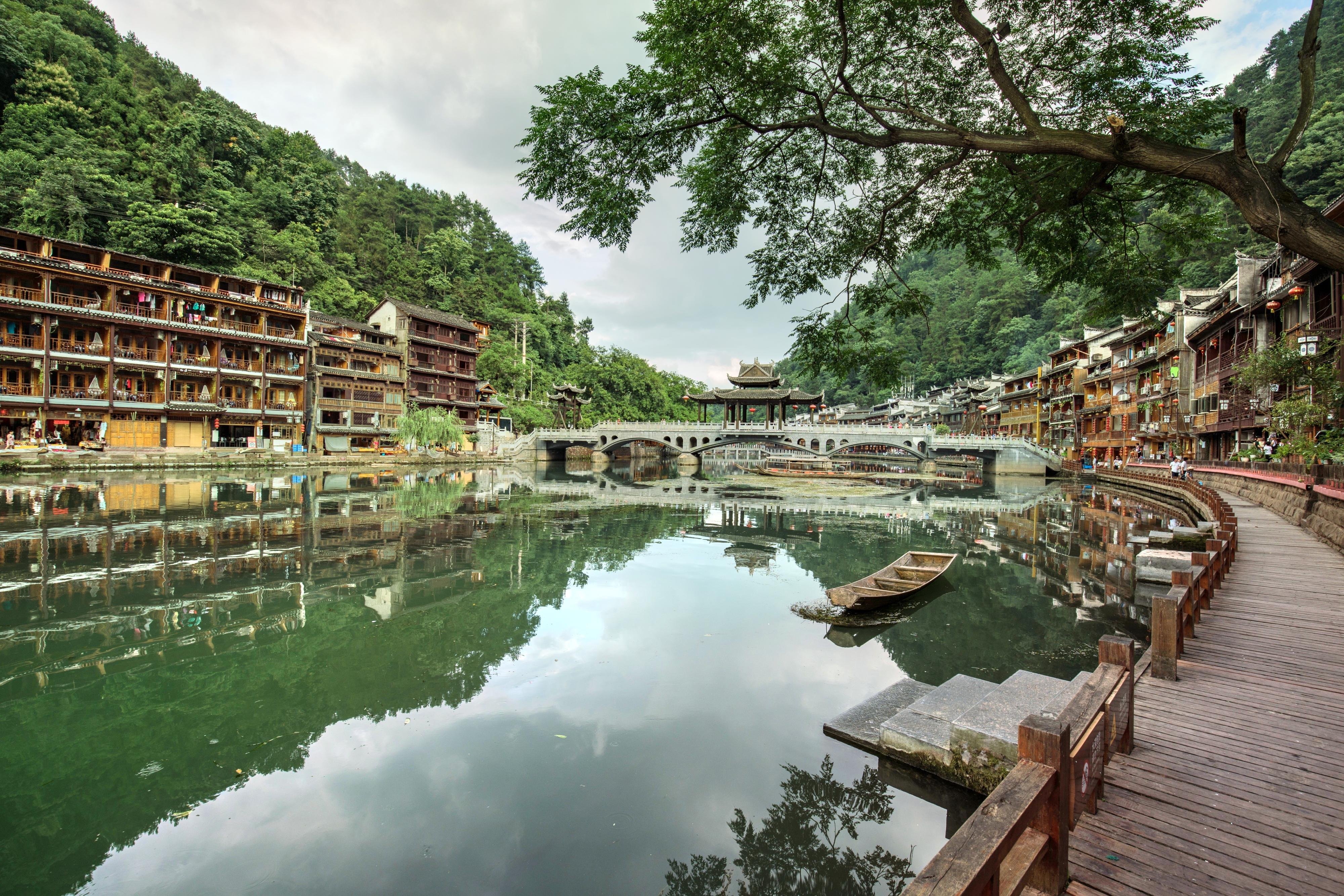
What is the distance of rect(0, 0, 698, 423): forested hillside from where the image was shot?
135 feet

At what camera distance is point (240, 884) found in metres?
4.38

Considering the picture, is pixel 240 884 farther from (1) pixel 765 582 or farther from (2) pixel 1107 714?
(1) pixel 765 582

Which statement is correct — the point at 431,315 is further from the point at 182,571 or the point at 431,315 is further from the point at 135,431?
the point at 182,571

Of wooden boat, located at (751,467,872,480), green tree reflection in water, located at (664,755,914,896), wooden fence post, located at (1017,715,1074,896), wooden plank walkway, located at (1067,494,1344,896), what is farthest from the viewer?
wooden boat, located at (751,467,872,480)

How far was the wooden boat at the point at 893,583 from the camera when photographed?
1084cm

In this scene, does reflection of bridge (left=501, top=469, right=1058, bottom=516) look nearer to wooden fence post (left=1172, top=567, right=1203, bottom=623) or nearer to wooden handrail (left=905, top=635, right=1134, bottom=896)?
wooden fence post (left=1172, top=567, right=1203, bottom=623)

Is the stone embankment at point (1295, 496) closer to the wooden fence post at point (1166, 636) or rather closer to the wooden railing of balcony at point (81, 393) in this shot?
A: the wooden fence post at point (1166, 636)

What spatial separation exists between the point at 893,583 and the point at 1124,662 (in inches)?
310

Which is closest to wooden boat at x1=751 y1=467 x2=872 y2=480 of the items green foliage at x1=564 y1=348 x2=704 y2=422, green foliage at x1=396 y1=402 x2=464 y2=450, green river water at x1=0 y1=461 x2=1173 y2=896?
green foliage at x1=564 y1=348 x2=704 y2=422

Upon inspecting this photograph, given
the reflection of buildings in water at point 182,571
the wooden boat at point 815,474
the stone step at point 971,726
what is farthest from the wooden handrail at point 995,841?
the wooden boat at point 815,474

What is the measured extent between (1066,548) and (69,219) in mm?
59503

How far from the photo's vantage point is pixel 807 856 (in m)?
4.93

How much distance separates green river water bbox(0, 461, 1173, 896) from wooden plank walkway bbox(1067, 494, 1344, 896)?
1.86m

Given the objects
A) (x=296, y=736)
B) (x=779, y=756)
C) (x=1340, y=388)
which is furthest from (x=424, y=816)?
(x=1340, y=388)
